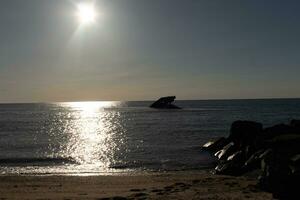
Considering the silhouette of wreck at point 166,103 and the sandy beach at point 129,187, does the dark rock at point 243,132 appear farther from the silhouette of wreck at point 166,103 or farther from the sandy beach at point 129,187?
the silhouette of wreck at point 166,103

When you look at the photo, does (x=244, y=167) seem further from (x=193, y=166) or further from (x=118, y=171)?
(x=118, y=171)

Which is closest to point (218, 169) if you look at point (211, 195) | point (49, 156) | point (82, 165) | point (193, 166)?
point (193, 166)

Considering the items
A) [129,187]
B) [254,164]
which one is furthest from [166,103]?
[129,187]

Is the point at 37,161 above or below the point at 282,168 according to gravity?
below

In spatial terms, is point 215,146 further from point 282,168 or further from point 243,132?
point 282,168

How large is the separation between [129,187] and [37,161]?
15069 mm

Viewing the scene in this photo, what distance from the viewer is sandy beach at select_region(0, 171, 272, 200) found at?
57.2ft

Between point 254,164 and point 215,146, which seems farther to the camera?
point 215,146

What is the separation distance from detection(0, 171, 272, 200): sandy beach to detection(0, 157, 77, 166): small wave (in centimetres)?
745

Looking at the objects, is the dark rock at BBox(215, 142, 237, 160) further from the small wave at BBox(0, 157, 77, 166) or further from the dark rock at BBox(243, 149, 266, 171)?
the small wave at BBox(0, 157, 77, 166)

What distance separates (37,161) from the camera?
3338 centimetres

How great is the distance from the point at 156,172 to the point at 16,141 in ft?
90.9

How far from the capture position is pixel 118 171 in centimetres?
2836

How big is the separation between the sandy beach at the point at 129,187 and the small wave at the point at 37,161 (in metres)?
7.45
